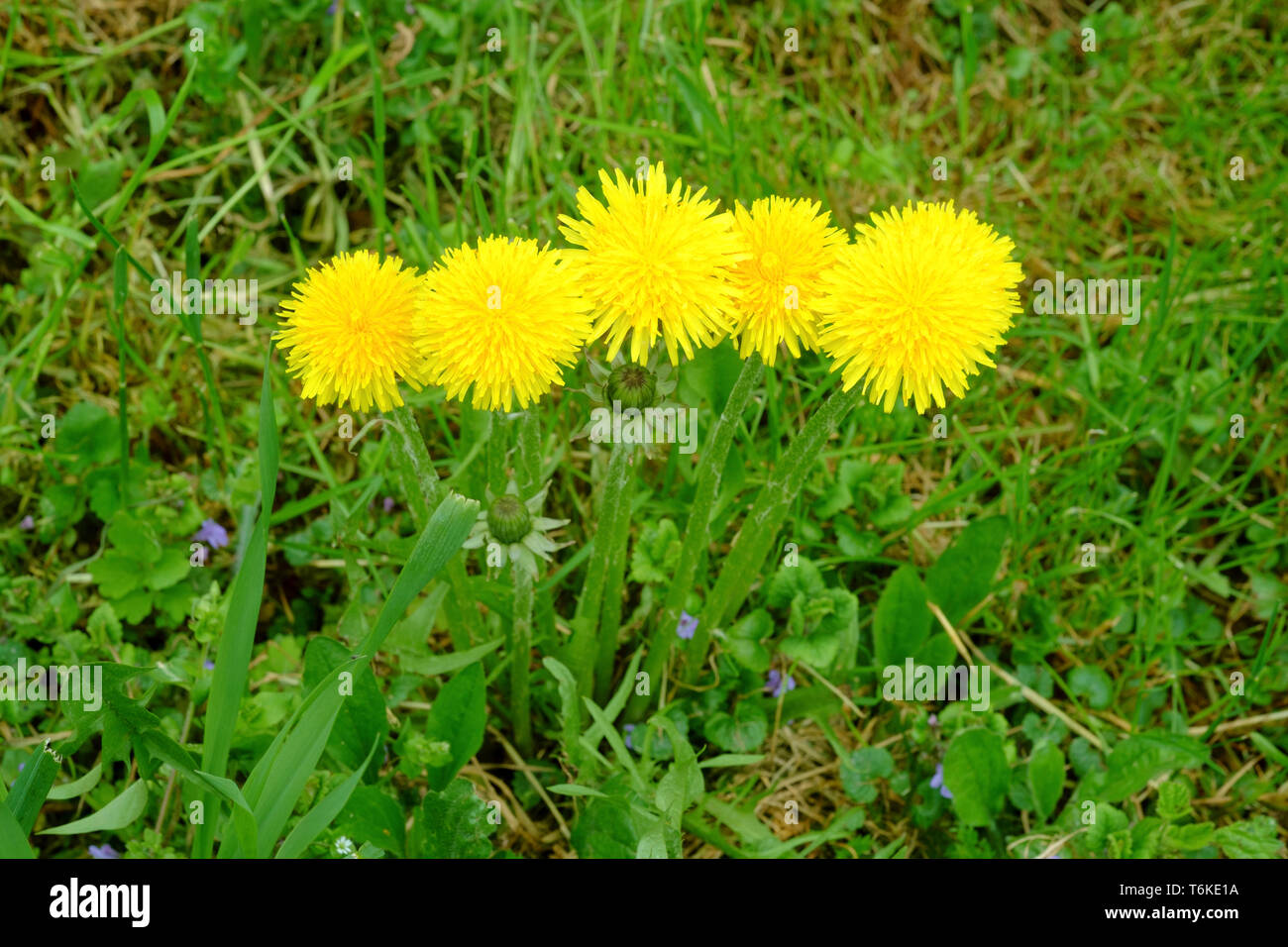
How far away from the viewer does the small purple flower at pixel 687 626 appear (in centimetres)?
218

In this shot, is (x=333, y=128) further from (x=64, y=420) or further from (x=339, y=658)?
(x=339, y=658)

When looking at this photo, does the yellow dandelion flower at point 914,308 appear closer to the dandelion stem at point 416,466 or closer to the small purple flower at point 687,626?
the dandelion stem at point 416,466

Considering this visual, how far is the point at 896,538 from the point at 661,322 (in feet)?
4.13

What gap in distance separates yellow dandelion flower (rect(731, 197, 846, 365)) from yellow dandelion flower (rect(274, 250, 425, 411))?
0.49m

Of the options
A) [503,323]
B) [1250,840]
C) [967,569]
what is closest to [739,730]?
[967,569]

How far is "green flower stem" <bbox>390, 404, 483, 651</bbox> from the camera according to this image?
168 centimetres

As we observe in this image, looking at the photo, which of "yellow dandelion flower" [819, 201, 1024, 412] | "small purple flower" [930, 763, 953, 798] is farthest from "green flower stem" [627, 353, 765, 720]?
"small purple flower" [930, 763, 953, 798]

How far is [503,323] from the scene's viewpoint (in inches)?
54.0

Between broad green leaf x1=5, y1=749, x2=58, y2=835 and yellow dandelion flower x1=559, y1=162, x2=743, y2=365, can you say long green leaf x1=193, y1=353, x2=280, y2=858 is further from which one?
yellow dandelion flower x1=559, y1=162, x2=743, y2=365

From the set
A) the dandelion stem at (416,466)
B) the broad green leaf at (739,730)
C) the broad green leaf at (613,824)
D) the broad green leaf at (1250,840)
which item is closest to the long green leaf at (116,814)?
the dandelion stem at (416,466)

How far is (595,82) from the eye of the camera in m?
2.96

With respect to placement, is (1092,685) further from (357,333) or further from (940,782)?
(357,333)

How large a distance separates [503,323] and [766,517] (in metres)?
0.66
